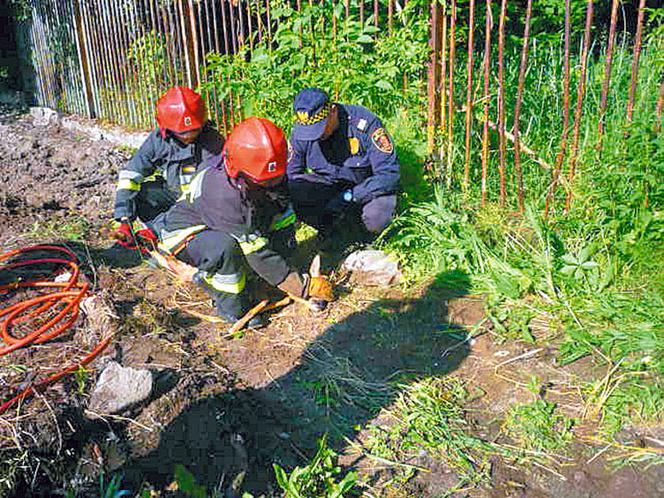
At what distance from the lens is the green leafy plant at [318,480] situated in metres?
2.36

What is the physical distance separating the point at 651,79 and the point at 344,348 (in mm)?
3023

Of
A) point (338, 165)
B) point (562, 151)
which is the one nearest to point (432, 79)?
point (338, 165)

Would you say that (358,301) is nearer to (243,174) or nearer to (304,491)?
(243,174)

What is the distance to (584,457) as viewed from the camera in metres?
2.62

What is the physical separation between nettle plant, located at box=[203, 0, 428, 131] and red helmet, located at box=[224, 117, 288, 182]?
4.62 ft

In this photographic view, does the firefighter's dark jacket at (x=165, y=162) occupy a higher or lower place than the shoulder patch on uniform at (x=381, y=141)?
lower

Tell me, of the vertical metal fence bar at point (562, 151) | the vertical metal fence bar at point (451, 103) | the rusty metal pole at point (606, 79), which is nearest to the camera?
the rusty metal pole at point (606, 79)

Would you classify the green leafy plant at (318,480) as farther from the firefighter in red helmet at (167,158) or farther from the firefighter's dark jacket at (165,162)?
the firefighter's dark jacket at (165,162)

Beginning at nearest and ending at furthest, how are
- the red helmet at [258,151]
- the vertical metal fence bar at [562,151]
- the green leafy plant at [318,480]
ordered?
the green leafy plant at [318,480], the red helmet at [258,151], the vertical metal fence bar at [562,151]

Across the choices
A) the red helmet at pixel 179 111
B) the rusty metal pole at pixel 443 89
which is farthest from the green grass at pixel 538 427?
the red helmet at pixel 179 111

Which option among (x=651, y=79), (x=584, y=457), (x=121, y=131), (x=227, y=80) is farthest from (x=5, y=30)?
(x=584, y=457)

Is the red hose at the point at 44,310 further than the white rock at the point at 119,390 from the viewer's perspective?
Yes

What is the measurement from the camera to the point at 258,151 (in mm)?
3340

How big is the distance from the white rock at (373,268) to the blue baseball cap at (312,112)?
3.13 feet
